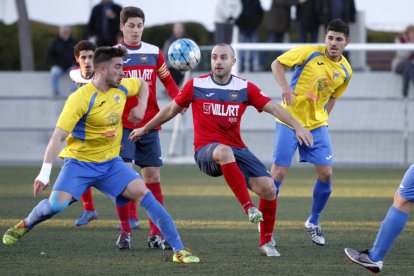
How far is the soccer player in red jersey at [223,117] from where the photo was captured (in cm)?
876

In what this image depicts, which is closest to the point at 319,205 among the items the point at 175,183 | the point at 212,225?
the point at 212,225

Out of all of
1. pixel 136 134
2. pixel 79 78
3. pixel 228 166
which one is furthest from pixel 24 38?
pixel 228 166

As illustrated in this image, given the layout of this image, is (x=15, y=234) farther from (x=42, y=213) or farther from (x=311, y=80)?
(x=311, y=80)

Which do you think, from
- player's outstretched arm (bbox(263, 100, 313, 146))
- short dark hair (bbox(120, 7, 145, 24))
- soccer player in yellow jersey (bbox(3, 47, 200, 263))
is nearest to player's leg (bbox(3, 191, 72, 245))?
soccer player in yellow jersey (bbox(3, 47, 200, 263))

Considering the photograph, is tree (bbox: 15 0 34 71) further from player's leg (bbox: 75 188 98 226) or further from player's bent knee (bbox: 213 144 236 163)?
player's bent knee (bbox: 213 144 236 163)

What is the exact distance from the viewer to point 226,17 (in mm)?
20344

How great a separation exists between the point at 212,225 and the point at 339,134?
10171mm

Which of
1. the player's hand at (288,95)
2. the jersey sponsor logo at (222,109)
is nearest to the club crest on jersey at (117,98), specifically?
the jersey sponsor logo at (222,109)

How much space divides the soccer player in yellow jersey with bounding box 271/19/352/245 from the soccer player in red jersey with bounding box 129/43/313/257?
1088mm

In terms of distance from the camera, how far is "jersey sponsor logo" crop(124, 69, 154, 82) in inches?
383

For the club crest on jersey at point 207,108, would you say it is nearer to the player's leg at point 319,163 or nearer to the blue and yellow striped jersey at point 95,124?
the blue and yellow striped jersey at point 95,124

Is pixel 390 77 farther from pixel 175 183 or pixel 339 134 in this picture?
pixel 175 183

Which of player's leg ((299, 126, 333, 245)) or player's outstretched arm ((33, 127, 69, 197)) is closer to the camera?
player's outstretched arm ((33, 127, 69, 197))

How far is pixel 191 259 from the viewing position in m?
8.10
